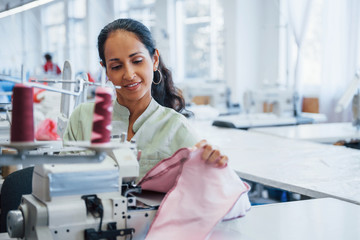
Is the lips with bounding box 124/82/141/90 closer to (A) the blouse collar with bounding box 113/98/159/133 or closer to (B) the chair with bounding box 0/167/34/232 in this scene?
(A) the blouse collar with bounding box 113/98/159/133

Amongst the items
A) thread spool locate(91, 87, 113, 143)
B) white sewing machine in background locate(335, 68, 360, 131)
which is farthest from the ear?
white sewing machine in background locate(335, 68, 360, 131)

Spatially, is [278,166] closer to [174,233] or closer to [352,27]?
[174,233]

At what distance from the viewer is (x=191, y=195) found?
1.20m

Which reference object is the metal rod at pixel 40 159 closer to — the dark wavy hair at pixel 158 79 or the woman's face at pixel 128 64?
the woman's face at pixel 128 64

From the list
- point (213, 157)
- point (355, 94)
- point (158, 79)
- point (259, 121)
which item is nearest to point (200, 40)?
point (259, 121)

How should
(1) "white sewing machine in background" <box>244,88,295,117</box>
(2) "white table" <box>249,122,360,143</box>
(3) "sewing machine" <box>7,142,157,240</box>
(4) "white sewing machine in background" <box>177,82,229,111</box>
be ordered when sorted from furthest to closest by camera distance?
(4) "white sewing machine in background" <box>177,82,229,111</box>
(1) "white sewing machine in background" <box>244,88,295,117</box>
(2) "white table" <box>249,122,360,143</box>
(3) "sewing machine" <box>7,142,157,240</box>

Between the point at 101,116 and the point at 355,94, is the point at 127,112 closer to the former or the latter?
the point at 101,116

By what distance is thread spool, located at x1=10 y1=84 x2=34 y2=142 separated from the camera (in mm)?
912

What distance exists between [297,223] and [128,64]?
698 mm

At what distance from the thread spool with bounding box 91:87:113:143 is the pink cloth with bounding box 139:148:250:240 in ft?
1.07

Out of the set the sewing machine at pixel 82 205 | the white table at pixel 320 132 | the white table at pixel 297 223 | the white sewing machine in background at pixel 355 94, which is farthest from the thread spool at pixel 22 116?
the white sewing machine in background at pixel 355 94

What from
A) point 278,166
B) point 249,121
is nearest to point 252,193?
point 249,121

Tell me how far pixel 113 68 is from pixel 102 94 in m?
0.61

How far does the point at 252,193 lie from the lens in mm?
4020
